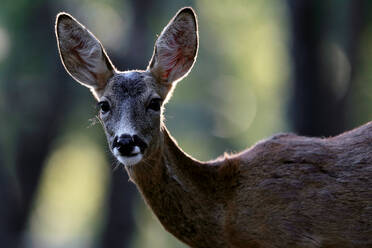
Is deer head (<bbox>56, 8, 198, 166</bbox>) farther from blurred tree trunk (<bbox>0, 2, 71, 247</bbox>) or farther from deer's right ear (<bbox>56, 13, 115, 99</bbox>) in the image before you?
blurred tree trunk (<bbox>0, 2, 71, 247</bbox>)

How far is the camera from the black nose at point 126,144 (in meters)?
8.42

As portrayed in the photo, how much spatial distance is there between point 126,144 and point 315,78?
11312mm

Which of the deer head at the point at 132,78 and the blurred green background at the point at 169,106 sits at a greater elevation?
the deer head at the point at 132,78

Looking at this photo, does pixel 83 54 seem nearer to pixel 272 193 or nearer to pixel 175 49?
pixel 175 49

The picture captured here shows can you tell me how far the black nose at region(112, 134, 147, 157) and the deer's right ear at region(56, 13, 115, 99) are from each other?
113cm

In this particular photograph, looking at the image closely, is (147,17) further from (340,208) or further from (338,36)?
(340,208)

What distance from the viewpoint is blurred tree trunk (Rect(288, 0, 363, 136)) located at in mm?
18625

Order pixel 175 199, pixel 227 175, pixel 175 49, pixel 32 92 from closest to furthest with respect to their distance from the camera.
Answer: pixel 175 199 < pixel 227 175 < pixel 175 49 < pixel 32 92

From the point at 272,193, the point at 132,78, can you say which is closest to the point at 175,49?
the point at 132,78

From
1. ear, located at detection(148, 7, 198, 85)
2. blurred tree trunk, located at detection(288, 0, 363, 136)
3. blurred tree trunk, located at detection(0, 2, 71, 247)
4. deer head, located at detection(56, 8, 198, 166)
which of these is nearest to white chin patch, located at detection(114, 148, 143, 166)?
deer head, located at detection(56, 8, 198, 166)

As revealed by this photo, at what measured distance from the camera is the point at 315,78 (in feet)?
63.0

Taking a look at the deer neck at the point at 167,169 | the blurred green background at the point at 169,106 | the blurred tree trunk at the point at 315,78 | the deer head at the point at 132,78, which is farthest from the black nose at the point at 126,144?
the blurred tree trunk at the point at 315,78

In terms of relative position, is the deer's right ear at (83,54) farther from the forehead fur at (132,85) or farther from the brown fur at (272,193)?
the brown fur at (272,193)

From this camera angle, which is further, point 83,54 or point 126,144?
point 83,54
